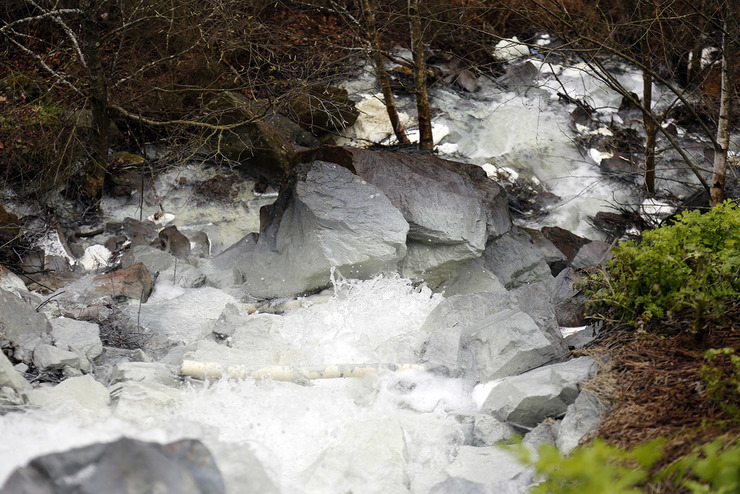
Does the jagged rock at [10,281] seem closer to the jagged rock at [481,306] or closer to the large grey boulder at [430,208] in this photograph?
the large grey boulder at [430,208]

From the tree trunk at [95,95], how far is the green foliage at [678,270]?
5639 mm

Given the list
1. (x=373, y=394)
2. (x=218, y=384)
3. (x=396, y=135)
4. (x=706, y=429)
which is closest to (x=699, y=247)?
(x=706, y=429)

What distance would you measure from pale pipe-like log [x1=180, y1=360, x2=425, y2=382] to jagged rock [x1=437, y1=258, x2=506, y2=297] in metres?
2.33

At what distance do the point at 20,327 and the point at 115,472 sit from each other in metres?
2.35

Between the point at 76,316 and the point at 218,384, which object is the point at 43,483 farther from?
the point at 76,316

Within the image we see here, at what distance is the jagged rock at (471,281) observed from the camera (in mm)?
6211

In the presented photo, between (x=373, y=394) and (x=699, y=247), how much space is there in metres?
1.96

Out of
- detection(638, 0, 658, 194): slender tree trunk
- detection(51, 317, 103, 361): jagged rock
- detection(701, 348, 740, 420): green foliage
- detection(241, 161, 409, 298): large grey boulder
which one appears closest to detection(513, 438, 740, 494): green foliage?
detection(701, 348, 740, 420): green foliage

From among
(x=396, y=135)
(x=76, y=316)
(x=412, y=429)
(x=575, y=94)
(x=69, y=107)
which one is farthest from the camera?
(x=575, y=94)

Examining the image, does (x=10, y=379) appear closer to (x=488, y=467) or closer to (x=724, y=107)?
(x=488, y=467)

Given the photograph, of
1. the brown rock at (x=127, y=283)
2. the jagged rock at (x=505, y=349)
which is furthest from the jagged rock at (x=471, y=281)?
the brown rock at (x=127, y=283)

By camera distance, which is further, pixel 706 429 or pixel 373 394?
pixel 373 394

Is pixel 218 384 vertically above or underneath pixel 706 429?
underneath

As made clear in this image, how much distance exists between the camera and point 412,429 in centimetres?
335
